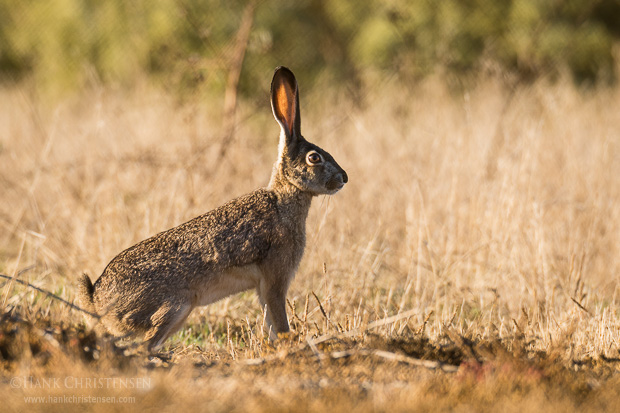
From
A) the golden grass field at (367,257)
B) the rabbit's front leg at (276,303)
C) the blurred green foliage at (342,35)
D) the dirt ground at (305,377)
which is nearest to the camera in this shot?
the dirt ground at (305,377)

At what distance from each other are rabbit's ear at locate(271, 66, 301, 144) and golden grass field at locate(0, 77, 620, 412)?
1084 millimetres

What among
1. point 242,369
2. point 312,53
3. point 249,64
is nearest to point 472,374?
point 242,369

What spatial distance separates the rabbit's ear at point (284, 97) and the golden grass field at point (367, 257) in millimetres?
1084

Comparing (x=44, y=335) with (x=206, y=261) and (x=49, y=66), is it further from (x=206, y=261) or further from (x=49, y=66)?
(x=49, y=66)

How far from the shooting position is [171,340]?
507 centimetres

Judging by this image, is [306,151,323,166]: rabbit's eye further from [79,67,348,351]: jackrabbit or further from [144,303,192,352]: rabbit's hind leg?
[144,303,192,352]: rabbit's hind leg

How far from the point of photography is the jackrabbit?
4125mm

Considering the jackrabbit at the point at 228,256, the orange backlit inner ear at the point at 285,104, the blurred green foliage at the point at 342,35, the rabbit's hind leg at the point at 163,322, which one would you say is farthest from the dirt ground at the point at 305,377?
the blurred green foliage at the point at 342,35

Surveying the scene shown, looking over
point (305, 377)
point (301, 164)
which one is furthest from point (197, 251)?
point (305, 377)

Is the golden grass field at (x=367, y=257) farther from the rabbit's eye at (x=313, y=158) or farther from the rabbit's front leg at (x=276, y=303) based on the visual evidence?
the rabbit's eye at (x=313, y=158)

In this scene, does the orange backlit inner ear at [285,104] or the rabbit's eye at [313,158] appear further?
the rabbit's eye at [313,158]

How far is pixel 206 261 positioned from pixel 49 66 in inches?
615

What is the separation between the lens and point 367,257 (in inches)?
251

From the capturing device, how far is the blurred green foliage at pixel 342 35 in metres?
15.8
